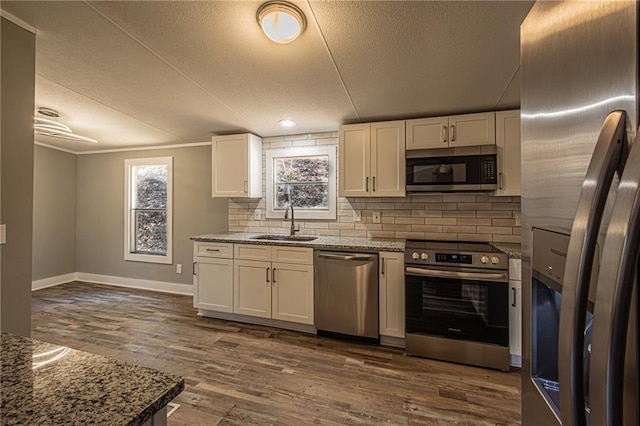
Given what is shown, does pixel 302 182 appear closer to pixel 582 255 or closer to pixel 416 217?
pixel 416 217

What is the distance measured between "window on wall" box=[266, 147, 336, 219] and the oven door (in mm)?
1395

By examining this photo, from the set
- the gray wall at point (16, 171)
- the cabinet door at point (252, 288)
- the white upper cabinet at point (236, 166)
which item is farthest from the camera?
the white upper cabinet at point (236, 166)

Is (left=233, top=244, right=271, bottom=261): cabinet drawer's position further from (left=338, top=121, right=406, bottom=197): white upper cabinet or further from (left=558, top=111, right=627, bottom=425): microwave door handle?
(left=558, top=111, right=627, bottom=425): microwave door handle

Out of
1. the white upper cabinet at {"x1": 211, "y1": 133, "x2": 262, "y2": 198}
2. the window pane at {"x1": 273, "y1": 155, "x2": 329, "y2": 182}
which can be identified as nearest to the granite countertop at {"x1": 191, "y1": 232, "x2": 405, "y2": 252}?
the white upper cabinet at {"x1": 211, "y1": 133, "x2": 262, "y2": 198}

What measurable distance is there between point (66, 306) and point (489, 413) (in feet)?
15.5

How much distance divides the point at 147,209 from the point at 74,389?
467 cm

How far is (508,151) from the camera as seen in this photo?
262 cm

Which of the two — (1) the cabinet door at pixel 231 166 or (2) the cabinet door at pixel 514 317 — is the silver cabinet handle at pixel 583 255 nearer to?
(2) the cabinet door at pixel 514 317

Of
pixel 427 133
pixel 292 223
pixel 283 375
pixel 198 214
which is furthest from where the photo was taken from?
pixel 198 214

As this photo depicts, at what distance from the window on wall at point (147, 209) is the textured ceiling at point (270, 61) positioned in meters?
1.51

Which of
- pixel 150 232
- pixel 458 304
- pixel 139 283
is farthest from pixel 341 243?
pixel 139 283

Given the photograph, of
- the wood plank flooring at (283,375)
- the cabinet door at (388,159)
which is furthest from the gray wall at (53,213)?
the cabinet door at (388,159)

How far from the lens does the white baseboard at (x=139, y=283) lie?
430 centimetres

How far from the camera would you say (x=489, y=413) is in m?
1.82
